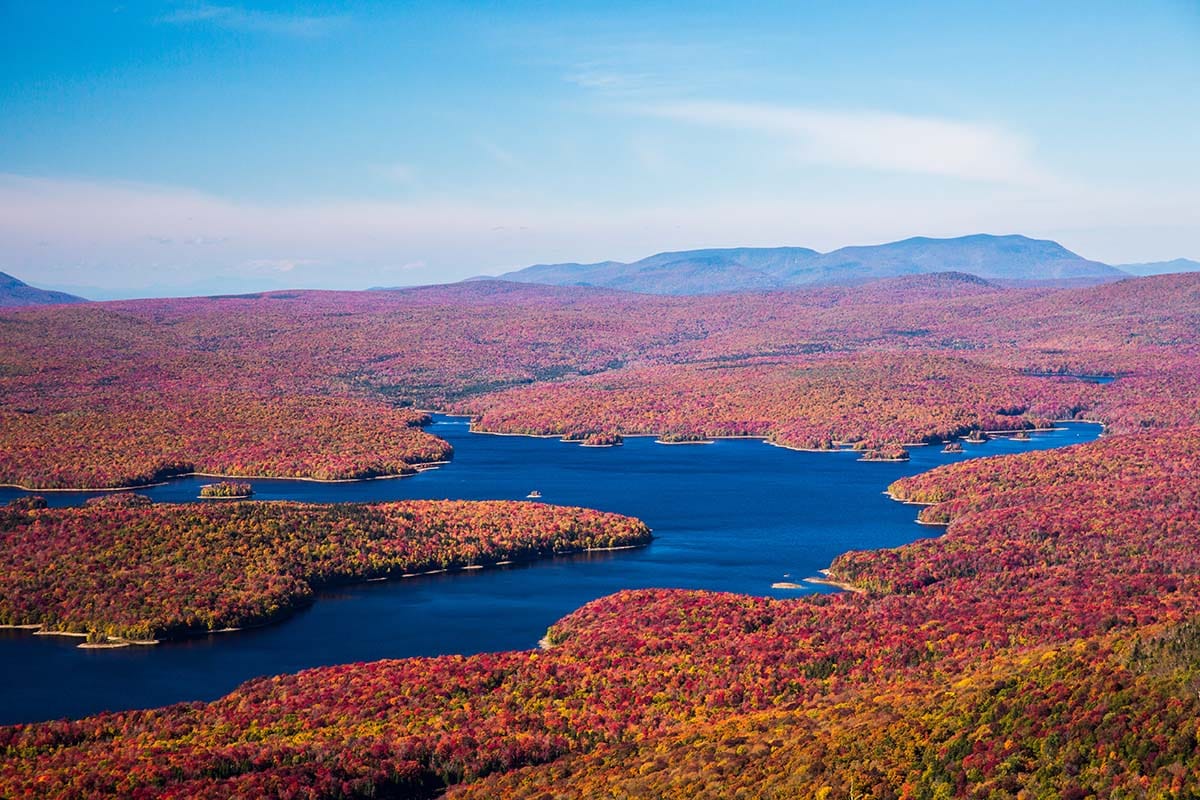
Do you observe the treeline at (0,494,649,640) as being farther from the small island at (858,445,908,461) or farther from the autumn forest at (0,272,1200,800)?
the small island at (858,445,908,461)

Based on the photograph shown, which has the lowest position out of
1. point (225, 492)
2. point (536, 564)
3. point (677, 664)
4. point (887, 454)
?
point (536, 564)

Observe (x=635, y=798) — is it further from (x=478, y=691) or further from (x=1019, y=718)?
(x=478, y=691)

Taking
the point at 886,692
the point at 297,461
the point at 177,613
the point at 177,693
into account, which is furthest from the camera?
the point at 297,461

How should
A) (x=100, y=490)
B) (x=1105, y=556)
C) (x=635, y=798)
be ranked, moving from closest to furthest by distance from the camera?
1. (x=635, y=798)
2. (x=1105, y=556)
3. (x=100, y=490)

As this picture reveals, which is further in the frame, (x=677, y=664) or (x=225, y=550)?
(x=225, y=550)

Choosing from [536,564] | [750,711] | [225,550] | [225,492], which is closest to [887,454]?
[536,564]

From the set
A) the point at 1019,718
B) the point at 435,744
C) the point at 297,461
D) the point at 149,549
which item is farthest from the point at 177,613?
the point at 297,461

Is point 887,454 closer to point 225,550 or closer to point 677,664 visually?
point 225,550
